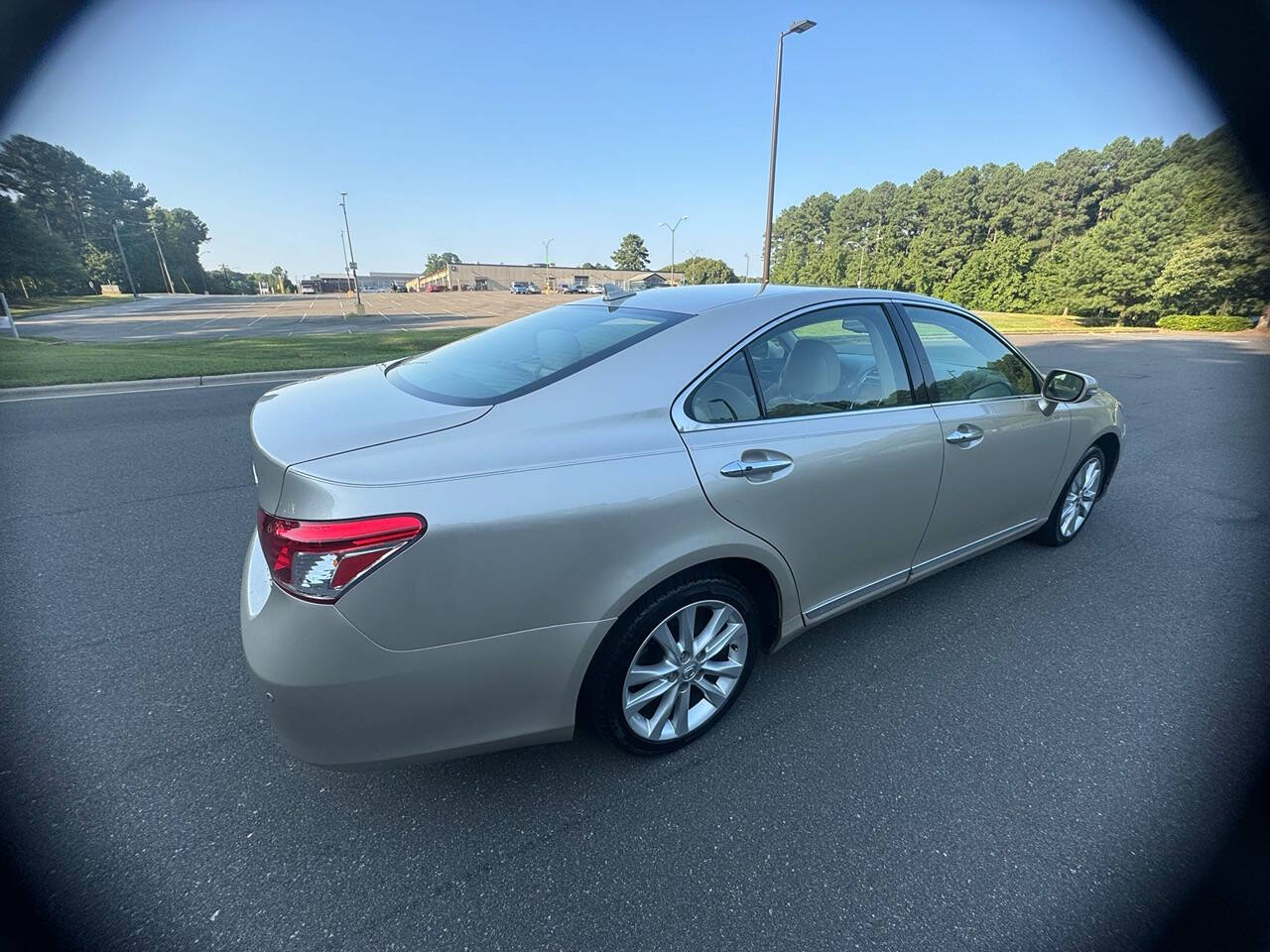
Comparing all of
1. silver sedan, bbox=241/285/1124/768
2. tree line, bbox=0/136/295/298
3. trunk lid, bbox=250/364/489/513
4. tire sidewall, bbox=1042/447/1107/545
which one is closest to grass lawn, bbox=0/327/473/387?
trunk lid, bbox=250/364/489/513

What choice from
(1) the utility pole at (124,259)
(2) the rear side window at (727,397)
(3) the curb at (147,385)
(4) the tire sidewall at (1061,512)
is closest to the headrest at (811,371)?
(2) the rear side window at (727,397)

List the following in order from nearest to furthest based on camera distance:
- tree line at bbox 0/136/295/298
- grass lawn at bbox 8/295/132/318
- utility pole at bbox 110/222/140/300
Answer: tree line at bbox 0/136/295/298 < grass lawn at bbox 8/295/132/318 < utility pole at bbox 110/222/140/300

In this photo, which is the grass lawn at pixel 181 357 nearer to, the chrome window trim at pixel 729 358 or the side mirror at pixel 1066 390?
the chrome window trim at pixel 729 358

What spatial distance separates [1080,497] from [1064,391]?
0.99 metres

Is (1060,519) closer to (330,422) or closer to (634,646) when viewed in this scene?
(634,646)

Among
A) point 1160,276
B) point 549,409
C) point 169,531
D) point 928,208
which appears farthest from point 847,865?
point 928,208

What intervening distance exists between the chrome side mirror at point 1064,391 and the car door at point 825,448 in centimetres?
103

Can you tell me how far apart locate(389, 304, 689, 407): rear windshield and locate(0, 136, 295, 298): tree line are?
30000 mm

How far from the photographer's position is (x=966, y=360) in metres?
2.90

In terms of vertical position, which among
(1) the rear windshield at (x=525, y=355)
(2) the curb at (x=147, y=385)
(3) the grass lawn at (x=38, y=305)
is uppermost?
(1) the rear windshield at (x=525, y=355)

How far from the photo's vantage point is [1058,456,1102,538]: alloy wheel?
3586 millimetres

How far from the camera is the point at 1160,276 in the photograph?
1054 inches

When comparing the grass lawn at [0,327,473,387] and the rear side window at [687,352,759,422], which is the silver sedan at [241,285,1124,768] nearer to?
the rear side window at [687,352,759,422]

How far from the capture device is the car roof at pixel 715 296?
238 cm
